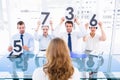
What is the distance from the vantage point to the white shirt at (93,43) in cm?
251

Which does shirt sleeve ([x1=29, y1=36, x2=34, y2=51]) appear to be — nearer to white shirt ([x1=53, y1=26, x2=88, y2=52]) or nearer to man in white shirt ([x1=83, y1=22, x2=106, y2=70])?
white shirt ([x1=53, y1=26, x2=88, y2=52])

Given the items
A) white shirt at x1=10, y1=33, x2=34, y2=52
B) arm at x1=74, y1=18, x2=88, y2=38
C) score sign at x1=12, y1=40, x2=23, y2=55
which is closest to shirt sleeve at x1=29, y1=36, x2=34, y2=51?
white shirt at x1=10, y1=33, x2=34, y2=52

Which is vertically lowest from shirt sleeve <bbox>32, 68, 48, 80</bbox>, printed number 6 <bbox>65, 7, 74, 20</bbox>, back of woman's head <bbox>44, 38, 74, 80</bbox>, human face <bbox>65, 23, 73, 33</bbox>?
shirt sleeve <bbox>32, 68, 48, 80</bbox>

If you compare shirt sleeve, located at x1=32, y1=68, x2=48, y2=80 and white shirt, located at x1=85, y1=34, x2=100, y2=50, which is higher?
white shirt, located at x1=85, y1=34, x2=100, y2=50

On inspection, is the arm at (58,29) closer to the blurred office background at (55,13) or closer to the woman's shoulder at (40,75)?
the blurred office background at (55,13)

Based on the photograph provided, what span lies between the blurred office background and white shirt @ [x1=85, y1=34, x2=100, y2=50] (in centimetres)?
11

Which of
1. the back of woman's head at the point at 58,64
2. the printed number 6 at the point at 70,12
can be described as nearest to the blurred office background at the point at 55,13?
the printed number 6 at the point at 70,12

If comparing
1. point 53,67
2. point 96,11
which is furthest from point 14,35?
point 53,67

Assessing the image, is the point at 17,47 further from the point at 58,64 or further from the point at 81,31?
the point at 58,64

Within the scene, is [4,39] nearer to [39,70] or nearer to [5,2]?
[5,2]

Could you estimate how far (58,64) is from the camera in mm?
1467

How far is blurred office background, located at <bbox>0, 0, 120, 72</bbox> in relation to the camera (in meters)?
2.35

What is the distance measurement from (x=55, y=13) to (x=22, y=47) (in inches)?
22.0

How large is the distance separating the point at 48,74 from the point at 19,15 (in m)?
1.10
